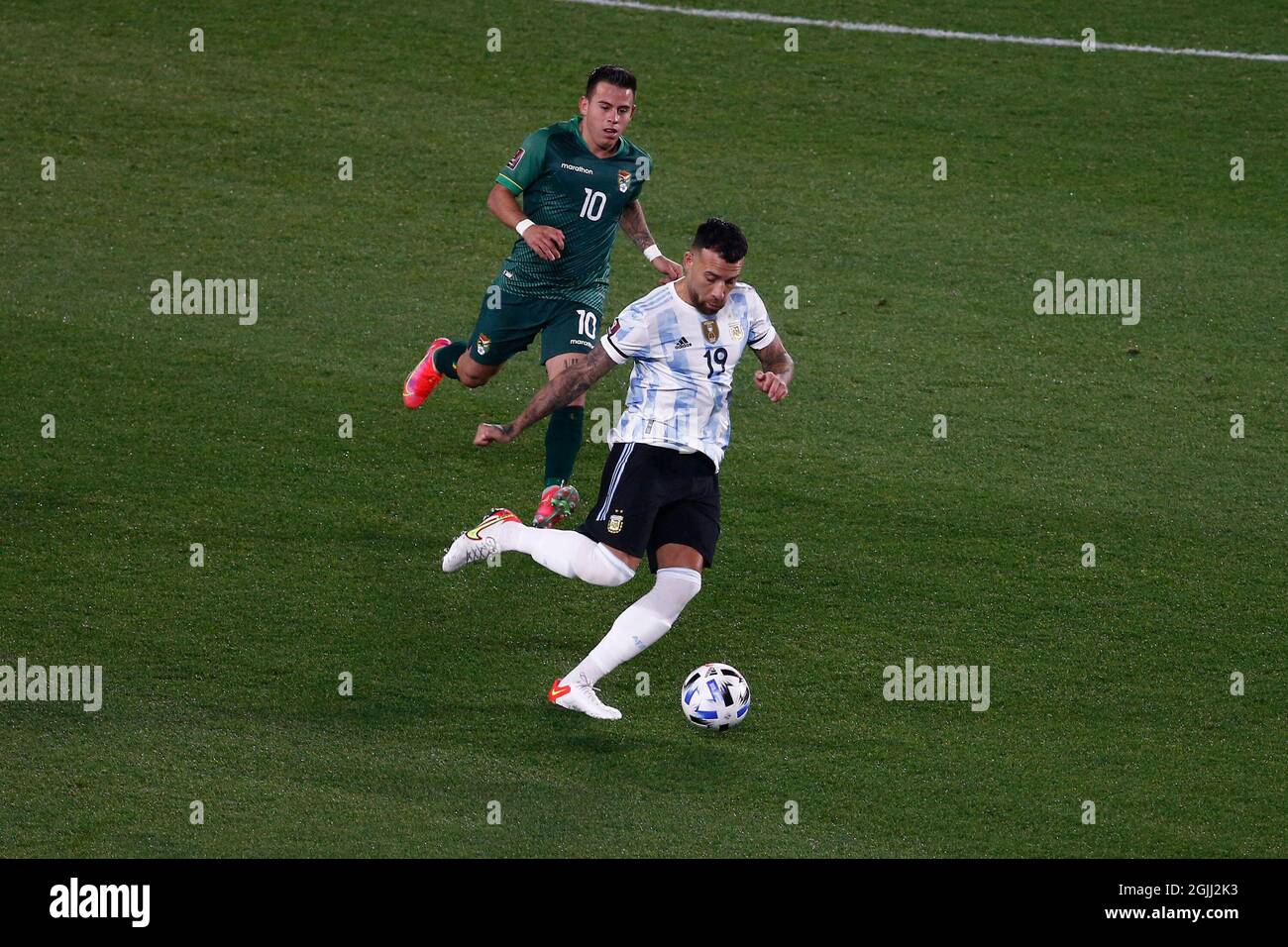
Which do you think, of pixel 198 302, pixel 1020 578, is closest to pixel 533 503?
pixel 1020 578

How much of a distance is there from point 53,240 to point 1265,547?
926cm

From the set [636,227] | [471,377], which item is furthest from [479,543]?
[636,227]

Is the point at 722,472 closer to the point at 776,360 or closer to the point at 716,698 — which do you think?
the point at 776,360

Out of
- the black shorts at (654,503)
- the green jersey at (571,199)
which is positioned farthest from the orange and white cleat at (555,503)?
the black shorts at (654,503)

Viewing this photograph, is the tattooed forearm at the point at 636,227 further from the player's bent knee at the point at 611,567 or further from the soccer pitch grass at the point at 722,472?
the player's bent knee at the point at 611,567

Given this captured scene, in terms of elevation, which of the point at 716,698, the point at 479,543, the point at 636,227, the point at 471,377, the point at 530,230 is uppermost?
the point at 636,227

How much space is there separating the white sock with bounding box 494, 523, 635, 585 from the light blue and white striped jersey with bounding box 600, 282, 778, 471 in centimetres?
55

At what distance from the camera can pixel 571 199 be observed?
915cm

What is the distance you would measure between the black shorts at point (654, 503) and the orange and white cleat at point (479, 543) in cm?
74

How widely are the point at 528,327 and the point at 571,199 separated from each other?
0.81 meters

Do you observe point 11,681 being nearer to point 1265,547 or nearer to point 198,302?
point 198,302

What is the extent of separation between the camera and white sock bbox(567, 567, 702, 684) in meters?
7.42

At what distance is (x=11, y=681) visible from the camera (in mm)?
7590

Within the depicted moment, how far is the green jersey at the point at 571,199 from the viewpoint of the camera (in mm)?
9086
